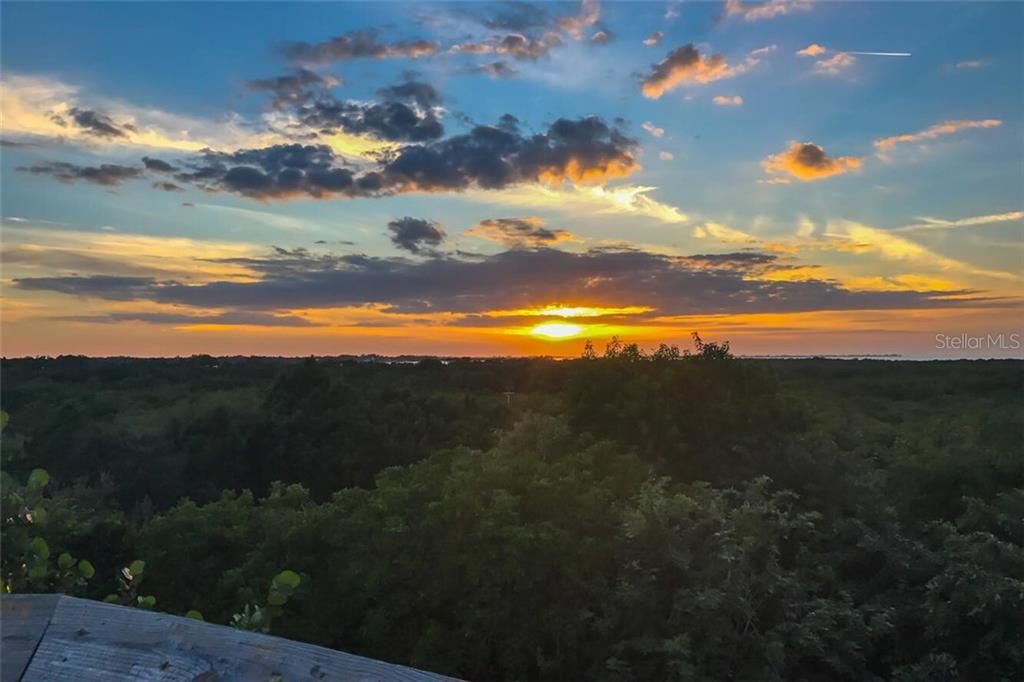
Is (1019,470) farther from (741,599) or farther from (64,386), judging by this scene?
(64,386)

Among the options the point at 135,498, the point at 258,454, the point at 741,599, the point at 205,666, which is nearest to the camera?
the point at 205,666

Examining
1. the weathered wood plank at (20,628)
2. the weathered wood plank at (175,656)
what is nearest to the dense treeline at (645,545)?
the weathered wood plank at (20,628)

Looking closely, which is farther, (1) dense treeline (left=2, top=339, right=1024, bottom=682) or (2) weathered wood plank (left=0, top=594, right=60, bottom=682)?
(1) dense treeline (left=2, top=339, right=1024, bottom=682)

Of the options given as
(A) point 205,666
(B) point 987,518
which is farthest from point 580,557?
(A) point 205,666

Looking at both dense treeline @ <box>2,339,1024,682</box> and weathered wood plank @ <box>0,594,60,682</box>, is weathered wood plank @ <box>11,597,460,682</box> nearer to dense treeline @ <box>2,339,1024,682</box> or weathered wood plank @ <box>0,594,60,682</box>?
weathered wood plank @ <box>0,594,60,682</box>

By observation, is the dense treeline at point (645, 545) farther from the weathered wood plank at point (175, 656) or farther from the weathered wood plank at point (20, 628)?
the weathered wood plank at point (175, 656)

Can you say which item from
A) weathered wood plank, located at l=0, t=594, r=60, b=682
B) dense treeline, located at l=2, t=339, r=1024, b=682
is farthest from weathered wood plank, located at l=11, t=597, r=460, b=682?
dense treeline, located at l=2, t=339, r=1024, b=682

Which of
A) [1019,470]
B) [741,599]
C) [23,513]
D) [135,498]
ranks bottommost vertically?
[135,498]
